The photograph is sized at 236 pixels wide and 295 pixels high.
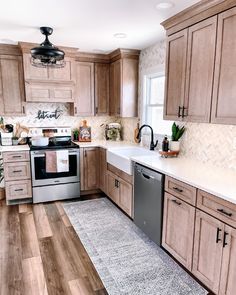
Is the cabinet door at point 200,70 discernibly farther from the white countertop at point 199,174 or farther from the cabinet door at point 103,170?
the cabinet door at point 103,170

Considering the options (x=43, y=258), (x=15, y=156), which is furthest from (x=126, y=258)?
(x=15, y=156)

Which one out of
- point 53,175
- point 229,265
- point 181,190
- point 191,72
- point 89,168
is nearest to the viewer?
Answer: point 229,265

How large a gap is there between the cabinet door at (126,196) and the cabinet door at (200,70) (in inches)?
46.4

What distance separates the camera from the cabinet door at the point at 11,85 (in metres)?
3.66

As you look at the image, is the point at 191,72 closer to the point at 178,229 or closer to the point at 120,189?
the point at 178,229

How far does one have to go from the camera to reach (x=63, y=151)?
3.71 metres

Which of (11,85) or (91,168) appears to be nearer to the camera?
(11,85)

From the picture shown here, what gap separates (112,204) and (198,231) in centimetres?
195

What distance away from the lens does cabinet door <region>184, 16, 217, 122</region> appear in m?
2.09

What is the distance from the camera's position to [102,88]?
431 centimetres

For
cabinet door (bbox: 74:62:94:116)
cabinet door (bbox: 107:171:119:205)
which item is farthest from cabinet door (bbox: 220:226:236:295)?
cabinet door (bbox: 74:62:94:116)

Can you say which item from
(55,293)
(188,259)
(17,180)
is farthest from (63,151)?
(188,259)

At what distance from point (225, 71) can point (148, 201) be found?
147 cm

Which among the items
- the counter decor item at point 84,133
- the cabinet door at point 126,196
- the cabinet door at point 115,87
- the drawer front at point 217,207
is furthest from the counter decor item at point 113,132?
the drawer front at point 217,207
